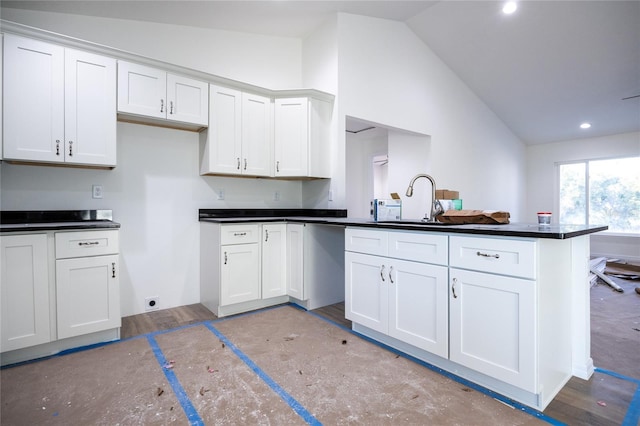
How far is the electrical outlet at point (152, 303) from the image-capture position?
10.2 feet

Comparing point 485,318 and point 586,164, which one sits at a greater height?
point 586,164

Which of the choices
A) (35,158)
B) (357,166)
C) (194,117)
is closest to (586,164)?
(357,166)

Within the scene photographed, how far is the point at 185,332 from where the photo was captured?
2.65 metres

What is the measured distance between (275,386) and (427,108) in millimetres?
4244

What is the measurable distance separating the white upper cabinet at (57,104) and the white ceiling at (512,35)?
59 cm

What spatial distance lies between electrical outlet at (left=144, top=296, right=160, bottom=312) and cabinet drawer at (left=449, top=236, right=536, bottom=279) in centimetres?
271

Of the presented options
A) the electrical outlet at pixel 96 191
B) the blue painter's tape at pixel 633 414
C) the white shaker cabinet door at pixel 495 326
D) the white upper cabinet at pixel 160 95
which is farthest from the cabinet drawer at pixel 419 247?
the electrical outlet at pixel 96 191

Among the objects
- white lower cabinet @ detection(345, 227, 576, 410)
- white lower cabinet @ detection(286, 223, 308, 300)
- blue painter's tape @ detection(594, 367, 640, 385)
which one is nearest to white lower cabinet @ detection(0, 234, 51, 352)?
white lower cabinet @ detection(286, 223, 308, 300)

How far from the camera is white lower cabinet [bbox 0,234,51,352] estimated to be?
2.05 m

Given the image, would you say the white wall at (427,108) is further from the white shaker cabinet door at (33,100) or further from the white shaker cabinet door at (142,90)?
the white shaker cabinet door at (33,100)

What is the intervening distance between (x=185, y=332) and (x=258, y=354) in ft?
2.52

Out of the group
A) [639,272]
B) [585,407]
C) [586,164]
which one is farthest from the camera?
[586,164]

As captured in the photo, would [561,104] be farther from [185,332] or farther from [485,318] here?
[185,332]

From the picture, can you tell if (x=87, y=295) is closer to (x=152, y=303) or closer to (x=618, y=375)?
(x=152, y=303)
